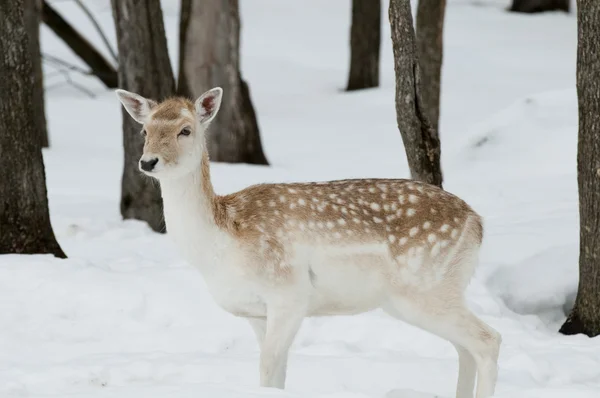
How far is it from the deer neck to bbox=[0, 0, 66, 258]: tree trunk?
10.2 ft

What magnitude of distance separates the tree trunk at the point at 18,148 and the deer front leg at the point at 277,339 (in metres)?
3.47

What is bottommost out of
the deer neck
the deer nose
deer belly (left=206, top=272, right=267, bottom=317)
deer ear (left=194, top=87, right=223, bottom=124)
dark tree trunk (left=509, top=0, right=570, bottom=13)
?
dark tree trunk (left=509, top=0, right=570, bottom=13)

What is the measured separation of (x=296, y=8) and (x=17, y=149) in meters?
19.4

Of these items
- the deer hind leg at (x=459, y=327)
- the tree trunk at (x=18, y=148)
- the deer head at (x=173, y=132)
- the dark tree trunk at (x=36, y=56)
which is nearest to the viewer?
the deer head at (x=173, y=132)

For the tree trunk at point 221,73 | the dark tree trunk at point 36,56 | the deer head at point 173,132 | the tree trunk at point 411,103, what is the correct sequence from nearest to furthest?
the deer head at point 173,132
the tree trunk at point 411,103
the tree trunk at point 221,73
the dark tree trunk at point 36,56

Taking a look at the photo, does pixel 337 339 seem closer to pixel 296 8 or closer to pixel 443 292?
pixel 443 292

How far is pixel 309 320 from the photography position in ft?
25.3

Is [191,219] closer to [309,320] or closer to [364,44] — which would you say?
[309,320]

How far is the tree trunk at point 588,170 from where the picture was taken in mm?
7414

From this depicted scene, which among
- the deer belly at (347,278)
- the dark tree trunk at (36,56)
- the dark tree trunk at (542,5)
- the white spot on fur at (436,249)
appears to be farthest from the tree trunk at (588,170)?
the dark tree trunk at (542,5)

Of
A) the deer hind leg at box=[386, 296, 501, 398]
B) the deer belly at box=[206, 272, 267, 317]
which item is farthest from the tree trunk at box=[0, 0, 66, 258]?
the deer hind leg at box=[386, 296, 501, 398]

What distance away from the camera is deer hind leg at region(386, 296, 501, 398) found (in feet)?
19.6

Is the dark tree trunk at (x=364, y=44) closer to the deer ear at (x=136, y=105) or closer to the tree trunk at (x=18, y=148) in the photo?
the tree trunk at (x=18, y=148)

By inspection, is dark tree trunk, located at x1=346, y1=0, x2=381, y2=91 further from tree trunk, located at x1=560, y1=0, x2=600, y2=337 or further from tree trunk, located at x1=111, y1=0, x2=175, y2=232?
tree trunk, located at x1=560, y1=0, x2=600, y2=337
